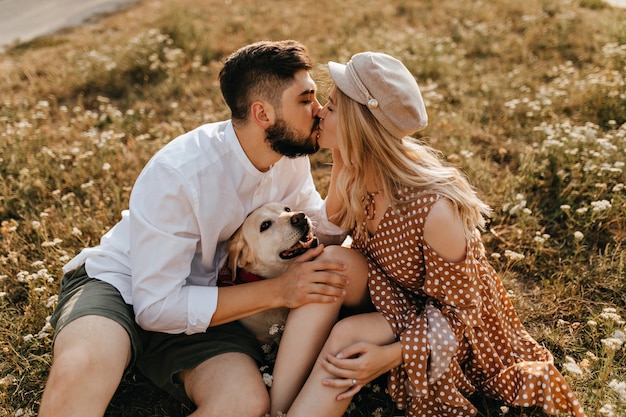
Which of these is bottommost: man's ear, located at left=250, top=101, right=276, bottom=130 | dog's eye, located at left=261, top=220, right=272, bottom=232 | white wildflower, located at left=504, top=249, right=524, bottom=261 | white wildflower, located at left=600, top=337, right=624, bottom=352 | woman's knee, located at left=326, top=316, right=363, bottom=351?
white wildflower, located at left=600, top=337, right=624, bottom=352

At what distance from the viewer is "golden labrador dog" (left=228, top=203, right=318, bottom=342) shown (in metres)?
3.15

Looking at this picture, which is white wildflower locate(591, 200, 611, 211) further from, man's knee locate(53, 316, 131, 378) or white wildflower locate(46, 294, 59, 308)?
white wildflower locate(46, 294, 59, 308)

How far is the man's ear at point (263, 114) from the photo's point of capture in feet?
10.3

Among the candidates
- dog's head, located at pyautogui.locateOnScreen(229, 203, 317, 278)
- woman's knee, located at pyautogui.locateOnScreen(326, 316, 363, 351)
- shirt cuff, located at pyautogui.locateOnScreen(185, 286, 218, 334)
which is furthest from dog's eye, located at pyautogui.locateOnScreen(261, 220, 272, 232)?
woman's knee, located at pyautogui.locateOnScreen(326, 316, 363, 351)

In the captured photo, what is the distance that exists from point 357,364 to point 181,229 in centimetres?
107

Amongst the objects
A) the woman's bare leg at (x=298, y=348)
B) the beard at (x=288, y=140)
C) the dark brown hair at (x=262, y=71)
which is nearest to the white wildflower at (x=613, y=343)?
the woman's bare leg at (x=298, y=348)

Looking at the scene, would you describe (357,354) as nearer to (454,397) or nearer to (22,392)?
(454,397)

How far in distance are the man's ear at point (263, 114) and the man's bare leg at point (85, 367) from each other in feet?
4.03

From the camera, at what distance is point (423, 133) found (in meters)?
5.16

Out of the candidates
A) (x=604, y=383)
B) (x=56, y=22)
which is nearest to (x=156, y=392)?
(x=604, y=383)

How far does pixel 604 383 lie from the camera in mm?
2865

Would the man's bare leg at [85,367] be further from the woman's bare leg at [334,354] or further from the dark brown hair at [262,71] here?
the dark brown hair at [262,71]

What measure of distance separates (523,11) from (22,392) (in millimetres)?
7087

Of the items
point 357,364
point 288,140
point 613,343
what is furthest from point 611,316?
point 288,140
